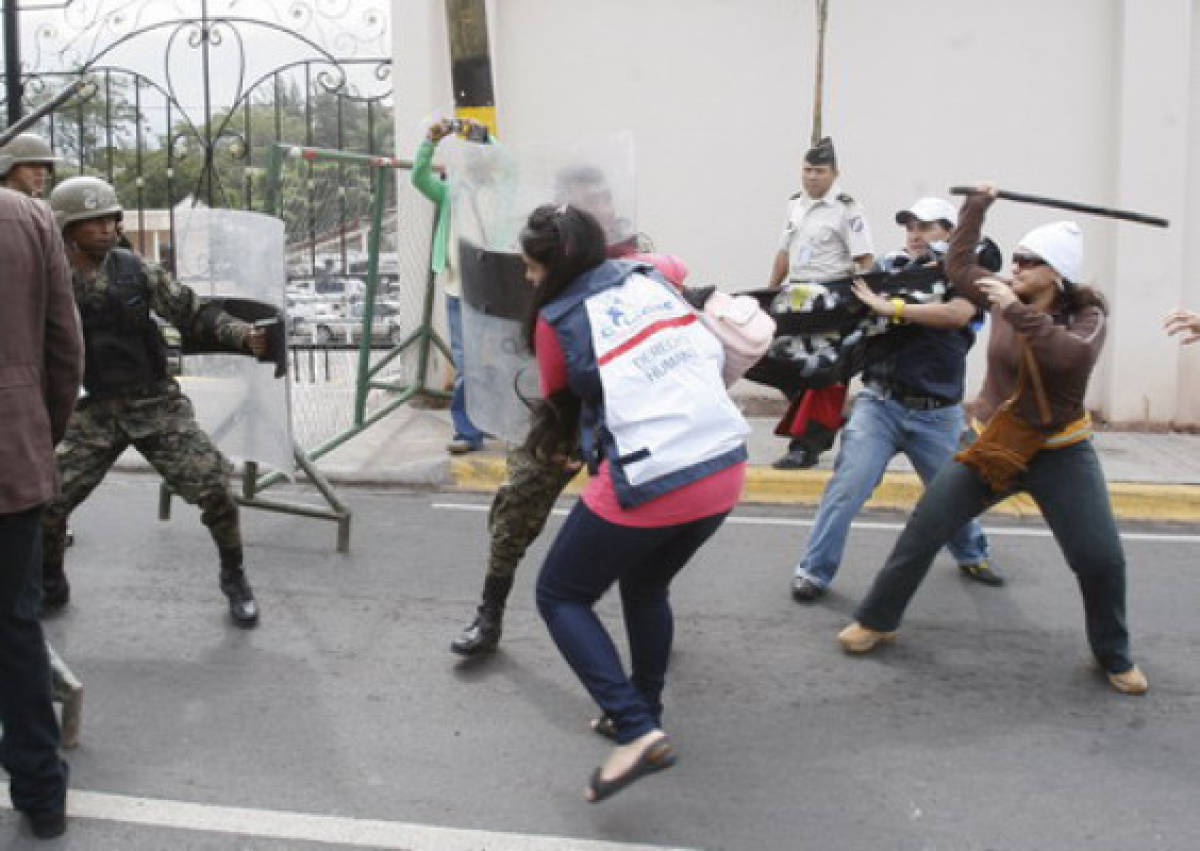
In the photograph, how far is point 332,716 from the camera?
4164 millimetres

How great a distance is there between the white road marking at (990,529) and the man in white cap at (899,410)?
1.24 m

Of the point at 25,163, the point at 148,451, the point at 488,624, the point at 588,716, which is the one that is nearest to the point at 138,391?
the point at 148,451

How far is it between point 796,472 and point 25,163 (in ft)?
13.7

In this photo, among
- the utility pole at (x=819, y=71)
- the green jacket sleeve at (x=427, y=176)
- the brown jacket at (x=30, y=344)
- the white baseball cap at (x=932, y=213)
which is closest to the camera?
the brown jacket at (x=30, y=344)

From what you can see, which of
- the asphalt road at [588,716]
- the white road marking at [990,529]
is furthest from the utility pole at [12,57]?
the white road marking at [990,529]

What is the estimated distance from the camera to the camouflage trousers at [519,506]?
457 centimetres

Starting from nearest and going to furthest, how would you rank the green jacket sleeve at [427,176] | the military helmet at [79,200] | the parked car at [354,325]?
the military helmet at [79,200], the green jacket sleeve at [427,176], the parked car at [354,325]

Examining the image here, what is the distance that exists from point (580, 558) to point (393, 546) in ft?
9.32

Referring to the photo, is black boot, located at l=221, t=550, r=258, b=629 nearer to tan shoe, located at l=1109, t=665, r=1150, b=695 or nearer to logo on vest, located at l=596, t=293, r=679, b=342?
logo on vest, located at l=596, t=293, r=679, b=342

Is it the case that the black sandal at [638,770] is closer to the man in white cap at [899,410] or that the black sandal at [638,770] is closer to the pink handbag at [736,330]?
the pink handbag at [736,330]

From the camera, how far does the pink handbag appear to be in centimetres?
374

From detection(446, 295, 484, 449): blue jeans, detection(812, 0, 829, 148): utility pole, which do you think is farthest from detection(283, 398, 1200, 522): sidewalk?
detection(812, 0, 829, 148): utility pole

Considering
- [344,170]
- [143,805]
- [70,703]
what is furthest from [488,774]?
[344,170]

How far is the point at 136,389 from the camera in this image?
4.88 meters
